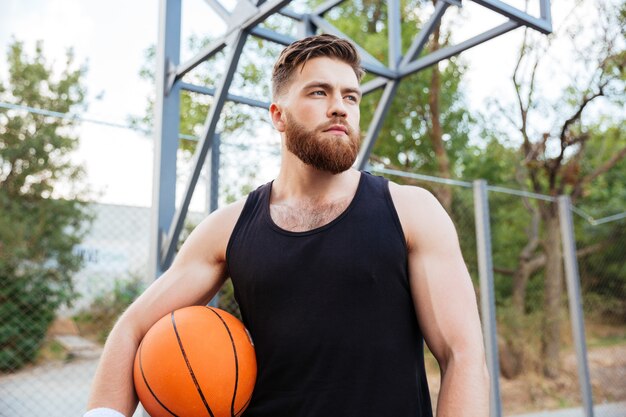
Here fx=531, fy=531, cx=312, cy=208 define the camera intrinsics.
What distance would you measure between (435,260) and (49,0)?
8.58 m

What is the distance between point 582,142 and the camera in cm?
884

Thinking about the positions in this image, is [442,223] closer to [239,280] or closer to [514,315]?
[239,280]

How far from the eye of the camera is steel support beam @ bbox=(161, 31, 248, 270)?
2354 mm

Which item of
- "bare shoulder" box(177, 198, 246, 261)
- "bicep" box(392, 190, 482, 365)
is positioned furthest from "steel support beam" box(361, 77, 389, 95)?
"bicep" box(392, 190, 482, 365)

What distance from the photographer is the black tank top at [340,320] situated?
131cm

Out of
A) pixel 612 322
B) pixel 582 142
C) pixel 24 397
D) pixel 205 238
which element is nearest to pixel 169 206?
pixel 205 238

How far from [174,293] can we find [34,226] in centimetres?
500

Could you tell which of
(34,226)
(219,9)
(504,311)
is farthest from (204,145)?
(504,311)

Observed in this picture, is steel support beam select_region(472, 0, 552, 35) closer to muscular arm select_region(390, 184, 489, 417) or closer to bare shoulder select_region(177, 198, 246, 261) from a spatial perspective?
muscular arm select_region(390, 184, 489, 417)

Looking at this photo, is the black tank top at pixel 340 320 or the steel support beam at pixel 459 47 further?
the steel support beam at pixel 459 47

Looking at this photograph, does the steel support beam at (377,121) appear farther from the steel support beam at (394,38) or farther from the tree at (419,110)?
the tree at (419,110)

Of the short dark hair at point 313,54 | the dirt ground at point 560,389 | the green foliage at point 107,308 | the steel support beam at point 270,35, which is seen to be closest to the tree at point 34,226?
the green foliage at point 107,308

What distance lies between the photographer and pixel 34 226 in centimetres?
578

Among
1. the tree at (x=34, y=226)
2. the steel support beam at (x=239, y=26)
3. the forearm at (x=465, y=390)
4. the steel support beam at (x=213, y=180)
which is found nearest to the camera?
the forearm at (x=465, y=390)
